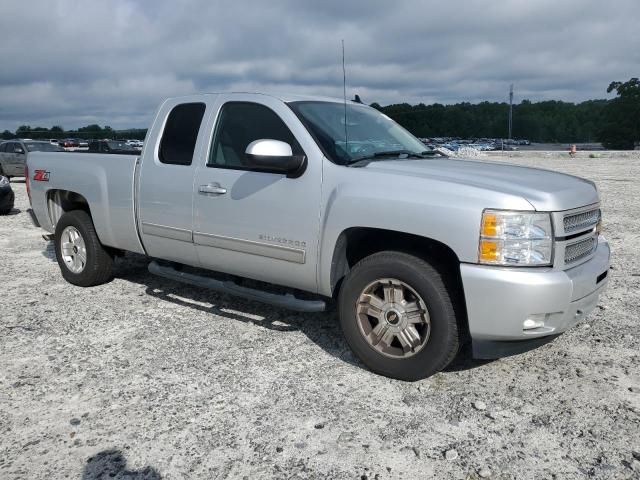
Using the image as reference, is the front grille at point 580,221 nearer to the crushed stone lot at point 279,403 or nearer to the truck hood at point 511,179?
the truck hood at point 511,179

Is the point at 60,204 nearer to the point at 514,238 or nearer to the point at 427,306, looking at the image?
the point at 427,306

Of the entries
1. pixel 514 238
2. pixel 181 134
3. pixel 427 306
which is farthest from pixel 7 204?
pixel 514 238

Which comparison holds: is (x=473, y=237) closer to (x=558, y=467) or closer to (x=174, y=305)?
(x=558, y=467)

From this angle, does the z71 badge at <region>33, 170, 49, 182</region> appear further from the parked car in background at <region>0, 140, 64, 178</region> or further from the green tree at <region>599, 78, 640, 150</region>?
the green tree at <region>599, 78, 640, 150</region>

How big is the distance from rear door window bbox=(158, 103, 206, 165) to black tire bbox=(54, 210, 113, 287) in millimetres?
1363

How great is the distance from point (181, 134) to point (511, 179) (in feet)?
9.02

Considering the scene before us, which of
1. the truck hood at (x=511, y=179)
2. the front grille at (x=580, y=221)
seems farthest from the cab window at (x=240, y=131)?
the front grille at (x=580, y=221)

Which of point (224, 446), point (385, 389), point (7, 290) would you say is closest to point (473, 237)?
point (385, 389)

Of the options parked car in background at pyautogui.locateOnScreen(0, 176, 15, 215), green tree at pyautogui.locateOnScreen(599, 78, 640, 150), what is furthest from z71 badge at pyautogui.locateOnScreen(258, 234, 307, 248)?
green tree at pyautogui.locateOnScreen(599, 78, 640, 150)

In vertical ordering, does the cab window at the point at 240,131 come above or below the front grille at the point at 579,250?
above

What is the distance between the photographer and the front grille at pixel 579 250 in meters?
3.47

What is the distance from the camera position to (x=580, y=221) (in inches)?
142

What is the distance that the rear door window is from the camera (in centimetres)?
477

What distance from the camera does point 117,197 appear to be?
5266 mm
